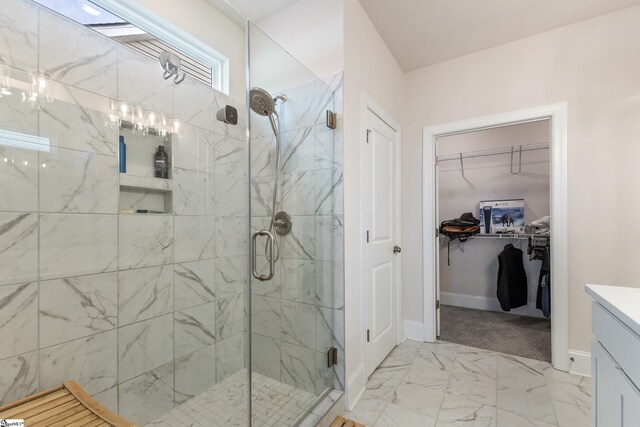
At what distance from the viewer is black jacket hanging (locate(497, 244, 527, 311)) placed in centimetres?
329

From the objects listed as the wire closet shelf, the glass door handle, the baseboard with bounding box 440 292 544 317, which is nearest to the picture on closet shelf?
the wire closet shelf

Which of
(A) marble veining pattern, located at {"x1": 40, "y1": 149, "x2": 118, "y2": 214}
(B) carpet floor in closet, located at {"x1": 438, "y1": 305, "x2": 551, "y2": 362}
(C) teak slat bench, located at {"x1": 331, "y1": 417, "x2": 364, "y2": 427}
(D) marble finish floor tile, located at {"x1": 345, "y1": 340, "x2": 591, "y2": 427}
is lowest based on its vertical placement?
(B) carpet floor in closet, located at {"x1": 438, "y1": 305, "x2": 551, "y2": 362}

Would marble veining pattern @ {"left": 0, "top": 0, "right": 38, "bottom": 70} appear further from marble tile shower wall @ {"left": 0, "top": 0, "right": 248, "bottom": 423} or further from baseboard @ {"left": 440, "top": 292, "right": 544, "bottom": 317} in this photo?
baseboard @ {"left": 440, "top": 292, "right": 544, "bottom": 317}

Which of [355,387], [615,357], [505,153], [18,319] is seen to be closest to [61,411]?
[18,319]

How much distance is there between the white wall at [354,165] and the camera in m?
1.81

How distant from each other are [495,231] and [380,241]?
83.5 inches

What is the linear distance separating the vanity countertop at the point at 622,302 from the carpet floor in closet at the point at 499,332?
171 cm

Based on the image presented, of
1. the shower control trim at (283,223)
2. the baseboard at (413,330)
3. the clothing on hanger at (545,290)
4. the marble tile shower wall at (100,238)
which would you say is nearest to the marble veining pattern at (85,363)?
the marble tile shower wall at (100,238)

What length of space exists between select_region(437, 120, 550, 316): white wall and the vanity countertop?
2745 mm

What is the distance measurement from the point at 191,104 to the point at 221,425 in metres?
1.95

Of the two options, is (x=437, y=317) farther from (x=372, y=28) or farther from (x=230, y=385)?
(x=372, y=28)

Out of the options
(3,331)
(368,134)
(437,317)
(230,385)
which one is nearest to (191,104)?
(368,134)

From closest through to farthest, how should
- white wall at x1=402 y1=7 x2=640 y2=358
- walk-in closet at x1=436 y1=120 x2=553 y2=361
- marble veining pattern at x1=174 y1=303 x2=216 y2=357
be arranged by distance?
1. marble veining pattern at x1=174 y1=303 x2=216 y2=357
2. white wall at x1=402 y1=7 x2=640 y2=358
3. walk-in closet at x1=436 y1=120 x2=553 y2=361

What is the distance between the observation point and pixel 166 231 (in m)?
1.71
